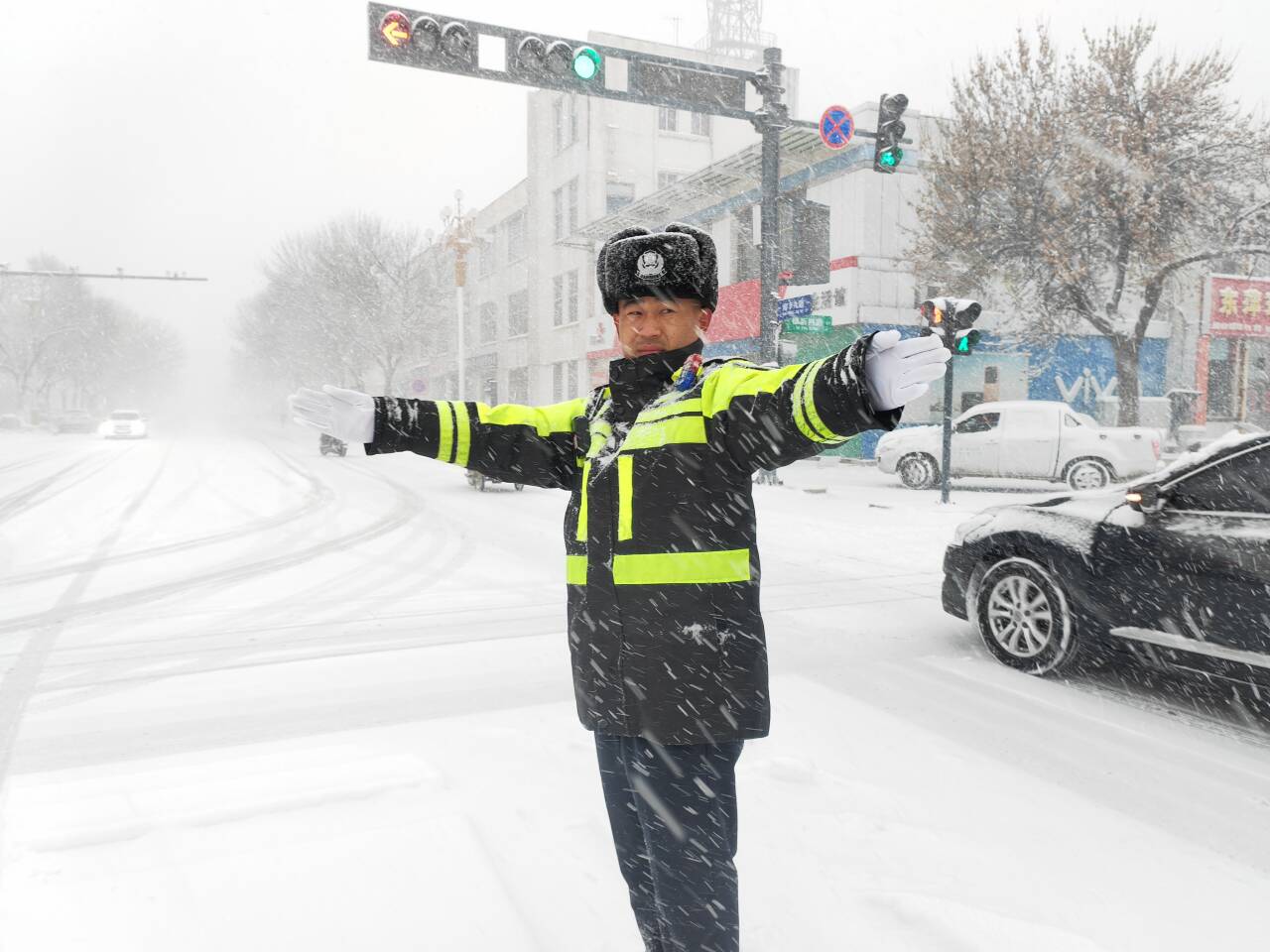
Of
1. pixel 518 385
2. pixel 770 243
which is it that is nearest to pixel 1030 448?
pixel 770 243

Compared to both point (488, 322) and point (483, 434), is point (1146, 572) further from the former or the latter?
point (488, 322)

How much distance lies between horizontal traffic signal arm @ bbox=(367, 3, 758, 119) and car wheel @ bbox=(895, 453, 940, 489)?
7323 mm

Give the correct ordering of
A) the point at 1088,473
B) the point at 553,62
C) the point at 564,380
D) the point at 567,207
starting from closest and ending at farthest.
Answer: the point at 553,62 < the point at 1088,473 < the point at 567,207 < the point at 564,380

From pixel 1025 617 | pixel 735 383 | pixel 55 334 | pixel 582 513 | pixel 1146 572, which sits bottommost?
pixel 1025 617

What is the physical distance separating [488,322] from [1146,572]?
4396 centimetres

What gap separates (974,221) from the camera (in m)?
18.5

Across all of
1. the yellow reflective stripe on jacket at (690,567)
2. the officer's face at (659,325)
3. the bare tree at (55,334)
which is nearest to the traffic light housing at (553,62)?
the officer's face at (659,325)

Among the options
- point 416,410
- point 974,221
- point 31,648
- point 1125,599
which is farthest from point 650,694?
point 974,221

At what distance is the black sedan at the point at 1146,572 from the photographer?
13.0 feet

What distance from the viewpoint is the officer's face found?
6.45ft

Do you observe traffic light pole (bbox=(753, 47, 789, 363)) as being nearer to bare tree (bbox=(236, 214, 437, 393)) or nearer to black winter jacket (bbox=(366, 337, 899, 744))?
black winter jacket (bbox=(366, 337, 899, 744))

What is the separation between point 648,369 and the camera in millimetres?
1936

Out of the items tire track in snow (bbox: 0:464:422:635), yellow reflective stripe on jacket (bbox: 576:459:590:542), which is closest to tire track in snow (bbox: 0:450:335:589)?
tire track in snow (bbox: 0:464:422:635)

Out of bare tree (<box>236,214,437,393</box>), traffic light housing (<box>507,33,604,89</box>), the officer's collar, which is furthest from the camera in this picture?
bare tree (<box>236,214,437,393</box>)
